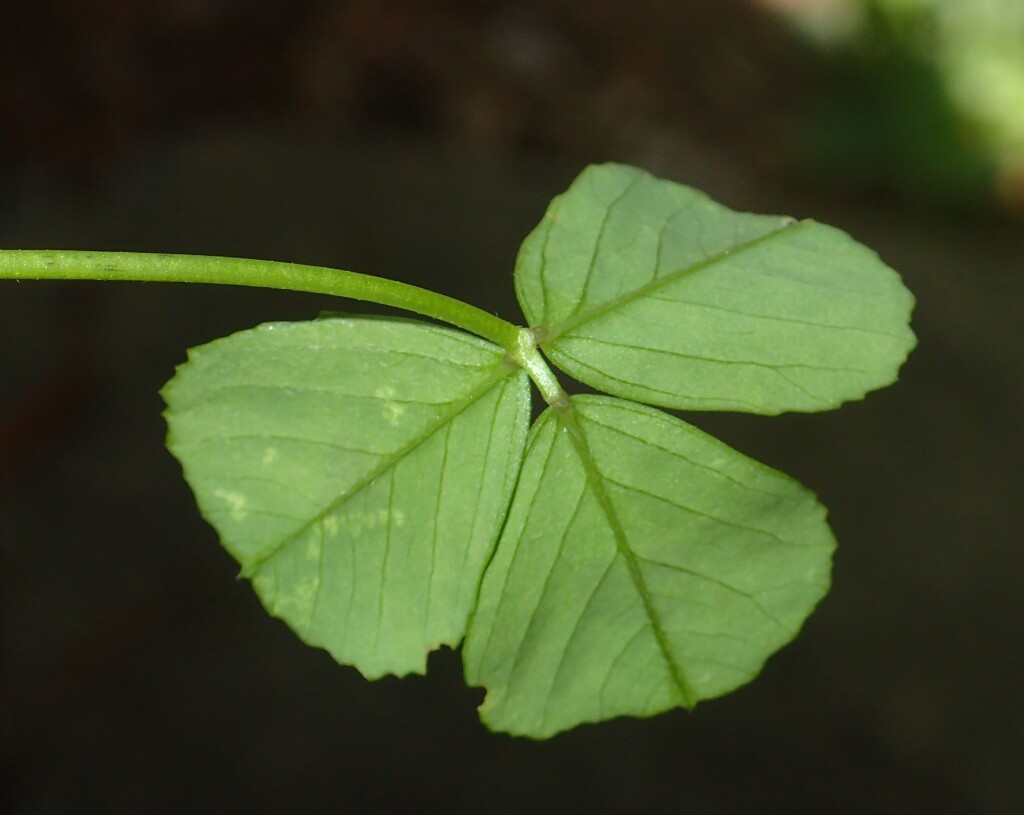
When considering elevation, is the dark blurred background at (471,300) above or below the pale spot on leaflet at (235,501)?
above

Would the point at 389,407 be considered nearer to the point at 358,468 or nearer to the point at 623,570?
the point at 358,468

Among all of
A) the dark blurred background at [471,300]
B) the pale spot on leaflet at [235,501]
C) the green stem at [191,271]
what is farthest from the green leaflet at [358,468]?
the dark blurred background at [471,300]

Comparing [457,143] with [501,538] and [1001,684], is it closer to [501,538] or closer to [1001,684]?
[1001,684]

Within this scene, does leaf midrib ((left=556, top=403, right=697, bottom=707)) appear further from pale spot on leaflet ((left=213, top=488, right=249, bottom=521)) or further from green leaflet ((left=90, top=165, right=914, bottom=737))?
pale spot on leaflet ((left=213, top=488, right=249, bottom=521))

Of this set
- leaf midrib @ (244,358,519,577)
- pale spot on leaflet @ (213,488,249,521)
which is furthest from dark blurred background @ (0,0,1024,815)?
pale spot on leaflet @ (213,488,249,521)

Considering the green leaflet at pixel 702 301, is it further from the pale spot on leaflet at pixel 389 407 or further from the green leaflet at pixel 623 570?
the pale spot on leaflet at pixel 389 407

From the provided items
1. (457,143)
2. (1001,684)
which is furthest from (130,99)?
(1001,684)

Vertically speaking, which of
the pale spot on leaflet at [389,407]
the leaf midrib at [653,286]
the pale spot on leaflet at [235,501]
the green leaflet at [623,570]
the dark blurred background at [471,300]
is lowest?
the green leaflet at [623,570]
